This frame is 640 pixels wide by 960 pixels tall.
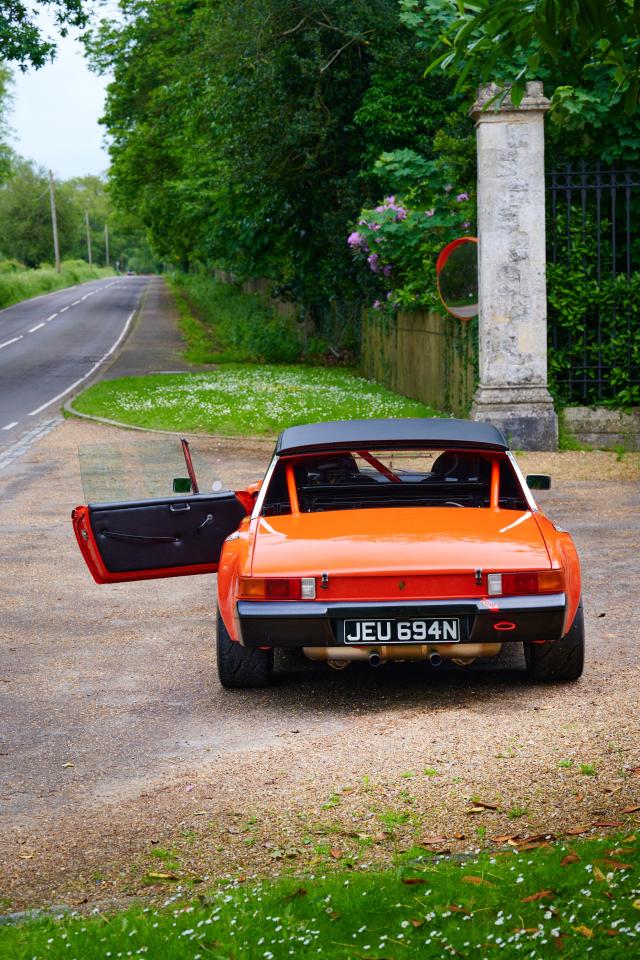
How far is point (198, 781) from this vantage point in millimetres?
5297

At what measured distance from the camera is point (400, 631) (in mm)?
6023

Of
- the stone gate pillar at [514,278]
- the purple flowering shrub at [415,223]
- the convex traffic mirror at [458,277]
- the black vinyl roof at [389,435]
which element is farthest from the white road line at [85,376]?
the black vinyl roof at [389,435]

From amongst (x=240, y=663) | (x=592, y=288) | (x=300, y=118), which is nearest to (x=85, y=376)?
(x=300, y=118)

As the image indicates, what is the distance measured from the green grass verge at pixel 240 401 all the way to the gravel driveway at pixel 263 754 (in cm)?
1156

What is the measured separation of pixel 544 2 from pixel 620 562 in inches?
235

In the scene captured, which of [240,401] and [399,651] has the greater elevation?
[399,651]

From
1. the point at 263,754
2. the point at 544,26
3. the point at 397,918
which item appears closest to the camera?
the point at 397,918

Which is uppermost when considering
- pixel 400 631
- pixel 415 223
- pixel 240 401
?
pixel 415 223

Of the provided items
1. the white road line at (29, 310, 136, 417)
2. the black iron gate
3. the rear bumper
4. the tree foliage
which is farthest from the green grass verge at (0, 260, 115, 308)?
the rear bumper

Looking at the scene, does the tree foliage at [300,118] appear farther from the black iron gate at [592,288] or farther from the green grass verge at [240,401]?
the black iron gate at [592,288]

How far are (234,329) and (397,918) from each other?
39062 millimetres

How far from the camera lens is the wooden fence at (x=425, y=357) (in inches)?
737

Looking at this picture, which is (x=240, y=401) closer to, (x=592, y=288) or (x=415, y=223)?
(x=415, y=223)

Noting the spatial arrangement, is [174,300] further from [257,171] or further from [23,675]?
[23,675]
